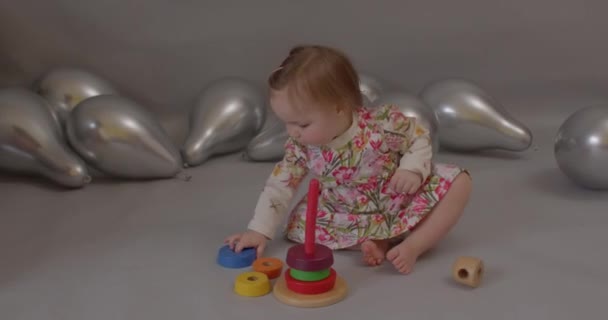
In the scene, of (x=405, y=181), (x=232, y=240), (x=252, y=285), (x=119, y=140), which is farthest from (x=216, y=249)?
(x=119, y=140)

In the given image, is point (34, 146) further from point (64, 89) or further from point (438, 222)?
point (438, 222)

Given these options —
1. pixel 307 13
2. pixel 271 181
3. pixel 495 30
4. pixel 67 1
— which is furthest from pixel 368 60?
pixel 271 181

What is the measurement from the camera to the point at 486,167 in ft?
5.39

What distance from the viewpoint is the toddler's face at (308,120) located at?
108cm

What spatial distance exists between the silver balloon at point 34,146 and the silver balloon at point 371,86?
1.86 ft

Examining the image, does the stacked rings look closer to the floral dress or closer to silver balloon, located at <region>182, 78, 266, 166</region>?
the floral dress

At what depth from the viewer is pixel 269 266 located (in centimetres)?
113

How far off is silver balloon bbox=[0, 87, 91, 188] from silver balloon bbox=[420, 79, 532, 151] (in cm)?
69

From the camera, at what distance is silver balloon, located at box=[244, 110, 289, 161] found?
1672mm

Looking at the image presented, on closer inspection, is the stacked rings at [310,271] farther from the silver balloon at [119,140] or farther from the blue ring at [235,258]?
the silver balloon at [119,140]

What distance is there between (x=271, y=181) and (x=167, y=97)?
851mm

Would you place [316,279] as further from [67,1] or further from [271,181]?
[67,1]

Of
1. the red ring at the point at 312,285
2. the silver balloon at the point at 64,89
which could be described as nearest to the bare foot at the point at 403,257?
the red ring at the point at 312,285

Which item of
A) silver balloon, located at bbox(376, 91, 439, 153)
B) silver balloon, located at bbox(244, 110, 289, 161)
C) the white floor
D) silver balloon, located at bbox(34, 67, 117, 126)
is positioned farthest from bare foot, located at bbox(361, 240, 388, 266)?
silver balloon, located at bbox(34, 67, 117, 126)
